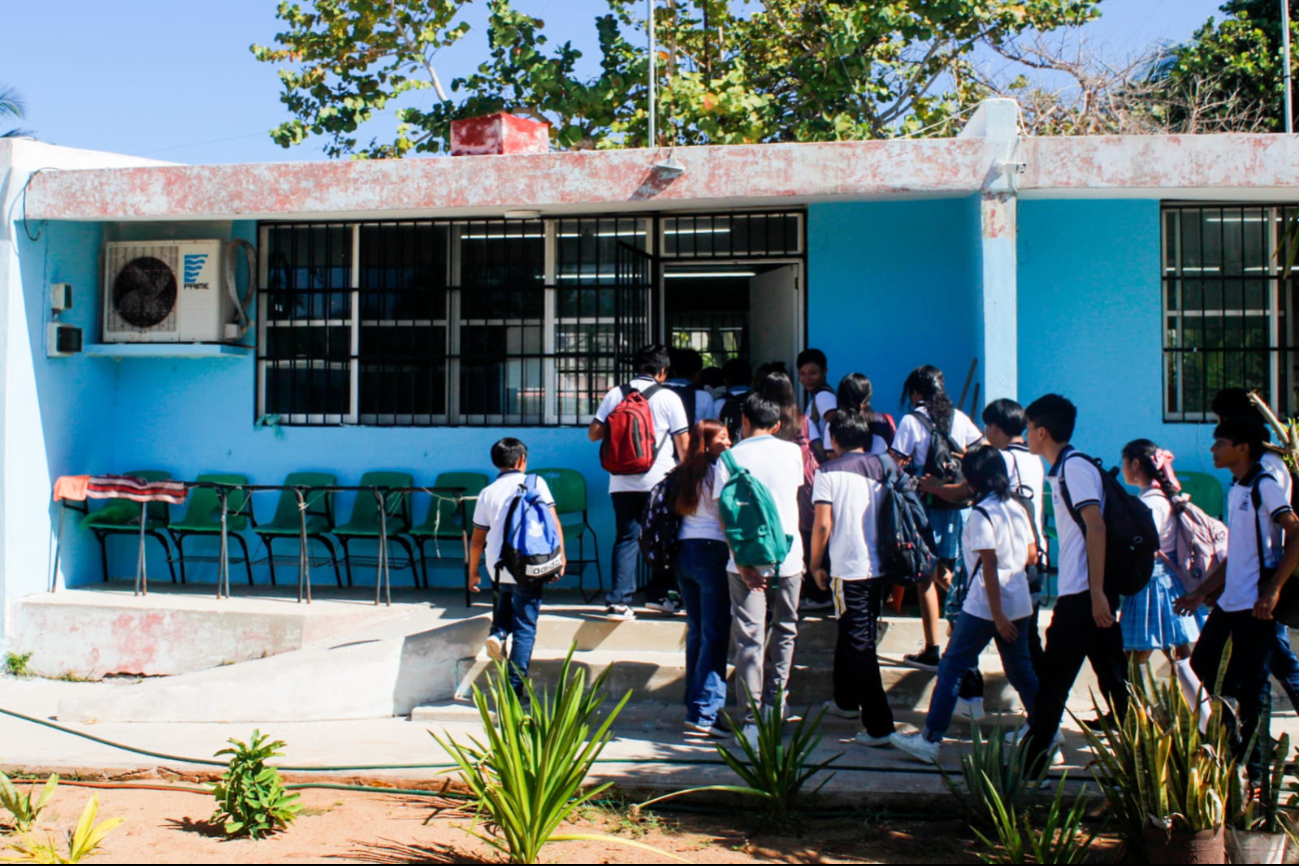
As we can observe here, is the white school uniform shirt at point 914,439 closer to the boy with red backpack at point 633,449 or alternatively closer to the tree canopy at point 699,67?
the boy with red backpack at point 633,449

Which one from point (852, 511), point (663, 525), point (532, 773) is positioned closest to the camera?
point (532, 773)

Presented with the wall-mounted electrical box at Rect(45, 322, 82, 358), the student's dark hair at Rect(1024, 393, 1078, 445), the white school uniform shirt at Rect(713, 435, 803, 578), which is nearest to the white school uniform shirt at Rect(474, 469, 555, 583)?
the white school uniform shirt at Rect(713, 435, 803, 578)

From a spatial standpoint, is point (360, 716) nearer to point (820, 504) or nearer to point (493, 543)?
point (493, 543)

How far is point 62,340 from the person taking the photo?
330 inches

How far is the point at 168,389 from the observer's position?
895 cm

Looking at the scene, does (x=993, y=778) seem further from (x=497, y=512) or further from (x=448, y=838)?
(x=497, y=512)

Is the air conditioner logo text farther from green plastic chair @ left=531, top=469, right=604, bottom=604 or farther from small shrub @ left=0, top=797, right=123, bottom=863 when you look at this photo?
small shrub @ left=0, top=797, right=123, bottom=863

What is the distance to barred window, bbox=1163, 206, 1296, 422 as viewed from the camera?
781 cm

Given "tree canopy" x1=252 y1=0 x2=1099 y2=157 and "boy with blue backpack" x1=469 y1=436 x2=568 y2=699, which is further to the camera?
"tree canopy" x1=252 y1=0 x2=1099 y2=157

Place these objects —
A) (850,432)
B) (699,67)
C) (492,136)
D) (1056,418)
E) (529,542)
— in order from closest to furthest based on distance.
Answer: (1056,418), (850,432), (529,542), (492,136), (699,67)

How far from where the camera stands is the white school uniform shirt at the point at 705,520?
215 inches

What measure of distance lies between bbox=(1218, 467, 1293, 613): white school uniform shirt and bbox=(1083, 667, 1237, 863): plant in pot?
0.80m

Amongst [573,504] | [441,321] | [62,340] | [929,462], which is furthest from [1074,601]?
[62,340]

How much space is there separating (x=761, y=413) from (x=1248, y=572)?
216 cm
